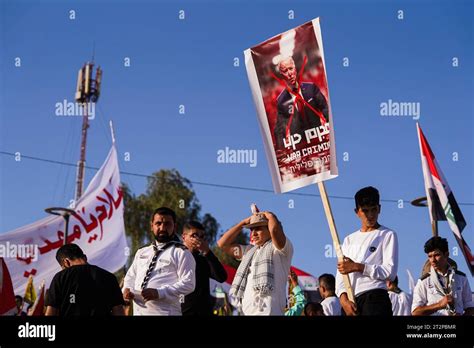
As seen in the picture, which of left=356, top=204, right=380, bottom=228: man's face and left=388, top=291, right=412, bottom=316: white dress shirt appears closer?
left=356, top=204, right=380, bottom=228: man's face

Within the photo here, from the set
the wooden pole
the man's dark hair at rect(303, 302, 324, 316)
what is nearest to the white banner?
the wooden pole

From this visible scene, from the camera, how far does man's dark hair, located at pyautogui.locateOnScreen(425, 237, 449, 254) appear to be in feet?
25.7

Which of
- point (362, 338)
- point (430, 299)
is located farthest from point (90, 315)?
point (430, 299)

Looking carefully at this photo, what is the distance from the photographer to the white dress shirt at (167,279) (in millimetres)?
6957

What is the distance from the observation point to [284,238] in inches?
278

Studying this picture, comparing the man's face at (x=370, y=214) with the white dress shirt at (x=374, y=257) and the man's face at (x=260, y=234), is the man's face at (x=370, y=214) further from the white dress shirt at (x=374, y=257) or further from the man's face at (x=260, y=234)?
the man's face at (x=260, y=234)

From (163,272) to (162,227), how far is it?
0.36 metres

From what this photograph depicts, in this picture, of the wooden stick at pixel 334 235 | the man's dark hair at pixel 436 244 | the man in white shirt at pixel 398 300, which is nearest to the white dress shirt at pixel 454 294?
the man's dark hair at pixel 436 244

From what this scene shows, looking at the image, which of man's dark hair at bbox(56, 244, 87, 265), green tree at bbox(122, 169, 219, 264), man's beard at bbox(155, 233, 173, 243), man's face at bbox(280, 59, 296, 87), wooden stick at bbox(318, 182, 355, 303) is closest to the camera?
wooden stick at bbox(318, 182, 355, 303)

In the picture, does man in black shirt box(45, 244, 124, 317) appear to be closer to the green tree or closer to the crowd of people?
the crowd of people

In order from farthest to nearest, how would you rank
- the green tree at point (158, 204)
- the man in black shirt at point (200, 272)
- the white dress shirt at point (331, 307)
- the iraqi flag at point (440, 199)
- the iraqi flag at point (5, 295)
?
the green tree at point (158, 204) < the iraqi flag at point (440, 199) < the iraqi flag at point (5, 295) < the white dress shirt at point (331, 307) < the man in black shirt at point (200, 272)

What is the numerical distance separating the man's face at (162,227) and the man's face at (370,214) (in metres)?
1.51

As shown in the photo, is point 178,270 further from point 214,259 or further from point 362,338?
point 362,338

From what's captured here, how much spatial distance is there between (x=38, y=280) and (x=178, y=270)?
464 inches
